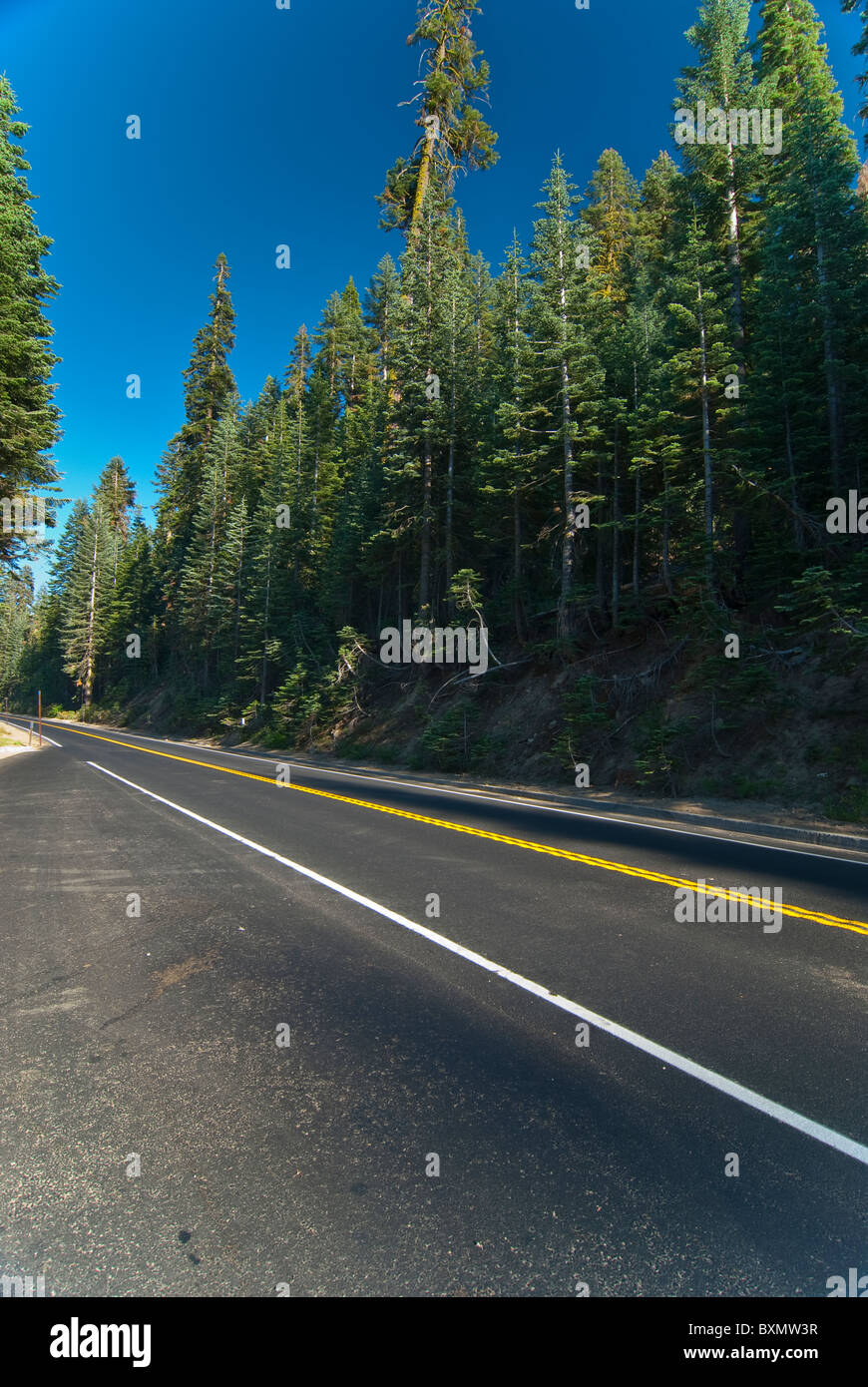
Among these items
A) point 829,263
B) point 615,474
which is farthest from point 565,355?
point 829,263

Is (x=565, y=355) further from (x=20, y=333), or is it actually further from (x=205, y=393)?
(x=205, y=393)

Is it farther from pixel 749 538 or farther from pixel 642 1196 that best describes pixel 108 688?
pixel 642 1196

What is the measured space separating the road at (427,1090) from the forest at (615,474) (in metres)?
8.81

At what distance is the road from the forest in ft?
28.9

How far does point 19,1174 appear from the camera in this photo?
8.95 ft

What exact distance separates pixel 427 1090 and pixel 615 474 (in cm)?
2262

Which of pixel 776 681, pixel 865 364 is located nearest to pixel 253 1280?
pixel 776 681

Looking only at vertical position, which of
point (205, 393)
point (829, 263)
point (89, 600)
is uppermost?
point (205, 393)

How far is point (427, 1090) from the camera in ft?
11.0

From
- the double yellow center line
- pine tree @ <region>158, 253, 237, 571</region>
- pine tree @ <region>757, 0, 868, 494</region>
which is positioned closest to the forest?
pine tree @ <region>757, 0, 868, 494</region>

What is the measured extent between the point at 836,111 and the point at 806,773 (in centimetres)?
2061

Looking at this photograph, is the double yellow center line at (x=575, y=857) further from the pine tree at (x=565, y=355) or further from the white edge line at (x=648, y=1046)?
the pine tree at (x=565, y=355)

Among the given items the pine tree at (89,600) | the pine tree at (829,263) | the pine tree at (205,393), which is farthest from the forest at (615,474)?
the pine tree at (89,600)

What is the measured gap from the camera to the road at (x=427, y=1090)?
2.30 meters
